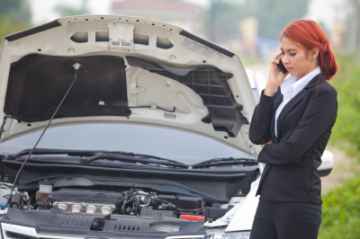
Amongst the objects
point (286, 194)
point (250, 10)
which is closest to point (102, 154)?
point (286, 194)

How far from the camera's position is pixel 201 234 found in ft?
16.0

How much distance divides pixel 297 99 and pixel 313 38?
0.33m

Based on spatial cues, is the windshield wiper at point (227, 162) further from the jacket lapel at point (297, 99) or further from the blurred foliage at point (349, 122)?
the blurred foliage at point (349, 122)

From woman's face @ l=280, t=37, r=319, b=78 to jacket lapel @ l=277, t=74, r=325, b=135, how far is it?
0.07 m

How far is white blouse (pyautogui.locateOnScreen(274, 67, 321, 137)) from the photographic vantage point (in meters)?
4.38

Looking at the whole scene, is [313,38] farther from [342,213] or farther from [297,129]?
[342,213]

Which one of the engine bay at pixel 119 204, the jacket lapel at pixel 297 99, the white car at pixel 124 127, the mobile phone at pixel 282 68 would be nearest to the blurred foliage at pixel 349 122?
the white car at pixel 124 127

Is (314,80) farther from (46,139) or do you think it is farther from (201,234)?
(46,139)

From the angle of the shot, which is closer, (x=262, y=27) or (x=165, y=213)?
(x=165, y=213)

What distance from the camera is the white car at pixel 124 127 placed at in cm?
546

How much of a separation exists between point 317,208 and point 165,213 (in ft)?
4.10

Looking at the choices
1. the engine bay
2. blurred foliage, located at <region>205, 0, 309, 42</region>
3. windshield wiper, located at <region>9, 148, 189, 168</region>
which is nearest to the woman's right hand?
the engine bay

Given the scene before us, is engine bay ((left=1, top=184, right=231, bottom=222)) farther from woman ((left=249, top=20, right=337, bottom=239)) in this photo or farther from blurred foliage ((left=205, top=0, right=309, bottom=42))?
blurred foliage ((left=205, top=0, right=309, bottom=42))

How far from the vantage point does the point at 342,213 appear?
714 cm
